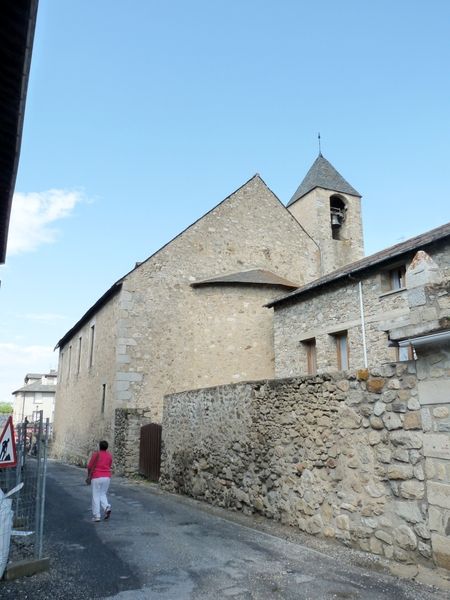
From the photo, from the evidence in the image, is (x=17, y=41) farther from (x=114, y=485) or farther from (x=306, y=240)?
(x=306, y=240)

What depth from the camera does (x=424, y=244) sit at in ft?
34.4

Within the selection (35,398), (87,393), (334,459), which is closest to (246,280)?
(87,393)

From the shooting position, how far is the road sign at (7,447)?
4695mm

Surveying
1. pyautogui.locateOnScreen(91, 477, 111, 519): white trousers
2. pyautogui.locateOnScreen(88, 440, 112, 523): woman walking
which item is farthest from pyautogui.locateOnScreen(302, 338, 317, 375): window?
pyautogui.locateOnScreen(91, 477, 111, 519): white trousers

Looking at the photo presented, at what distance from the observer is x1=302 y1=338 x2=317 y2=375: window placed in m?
14.1

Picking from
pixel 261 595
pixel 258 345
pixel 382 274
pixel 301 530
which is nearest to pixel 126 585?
pixel 261 595

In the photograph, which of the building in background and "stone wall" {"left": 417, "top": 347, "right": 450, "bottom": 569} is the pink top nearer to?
"stone wall" {"left": 417, "top": 347, "right": 450, "bottom": 569}

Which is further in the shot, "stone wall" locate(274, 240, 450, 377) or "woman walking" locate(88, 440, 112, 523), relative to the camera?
"stone wall" locate(274, 240, 450, 377)

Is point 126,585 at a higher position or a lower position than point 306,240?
lower

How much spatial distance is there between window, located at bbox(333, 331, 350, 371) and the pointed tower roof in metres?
11.8

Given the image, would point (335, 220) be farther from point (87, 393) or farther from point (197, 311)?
point (87, 393)

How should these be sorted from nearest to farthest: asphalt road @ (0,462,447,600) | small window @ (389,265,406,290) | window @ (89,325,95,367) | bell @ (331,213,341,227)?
asphalt road @ (0,462,447,600), small window @ (389,265,406,290), window @ (89,325,95,367), bell @ (331,213,341,227)

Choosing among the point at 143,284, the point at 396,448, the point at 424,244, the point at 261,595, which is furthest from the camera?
the point at 143,284

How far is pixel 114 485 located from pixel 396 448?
908 centimetres
